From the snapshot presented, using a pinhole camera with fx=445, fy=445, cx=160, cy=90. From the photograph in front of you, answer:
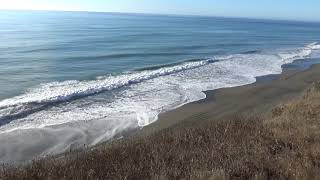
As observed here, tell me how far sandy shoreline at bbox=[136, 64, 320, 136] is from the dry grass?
393cm

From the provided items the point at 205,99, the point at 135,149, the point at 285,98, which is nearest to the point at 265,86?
the point at 285,98

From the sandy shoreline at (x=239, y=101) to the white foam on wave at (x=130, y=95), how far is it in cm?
57

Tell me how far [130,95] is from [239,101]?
466cm

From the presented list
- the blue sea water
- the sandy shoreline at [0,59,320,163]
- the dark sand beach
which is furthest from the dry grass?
the blue sea water

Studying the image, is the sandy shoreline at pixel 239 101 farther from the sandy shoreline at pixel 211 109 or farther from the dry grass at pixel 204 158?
the dry grass at pixel 204 158

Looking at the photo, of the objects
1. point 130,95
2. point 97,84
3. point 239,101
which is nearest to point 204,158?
point 239,101

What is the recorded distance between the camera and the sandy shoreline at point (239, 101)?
15.2 meters

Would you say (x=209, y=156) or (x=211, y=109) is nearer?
(x=209, y=156)

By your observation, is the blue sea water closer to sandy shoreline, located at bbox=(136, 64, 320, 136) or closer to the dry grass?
sandy shoreline, located at bbox=(136, 64, 320, 136)

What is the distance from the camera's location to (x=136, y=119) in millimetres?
14969

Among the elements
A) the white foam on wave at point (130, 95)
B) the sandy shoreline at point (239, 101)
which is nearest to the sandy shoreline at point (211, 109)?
the sandy shoreline at point (239, 101)

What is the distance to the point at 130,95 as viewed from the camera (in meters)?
19.3

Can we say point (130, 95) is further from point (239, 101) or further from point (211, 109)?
point (239, 101)

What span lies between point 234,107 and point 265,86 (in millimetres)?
5065
